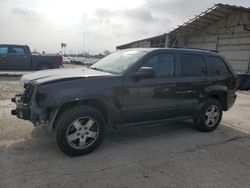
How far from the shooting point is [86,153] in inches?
158

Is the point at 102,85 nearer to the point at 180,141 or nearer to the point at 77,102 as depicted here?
the point at 77,102

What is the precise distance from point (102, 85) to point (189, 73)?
2.09 metres

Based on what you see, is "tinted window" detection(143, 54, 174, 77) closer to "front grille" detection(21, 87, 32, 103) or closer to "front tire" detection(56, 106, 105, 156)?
"front tire" detection(56, 106, 105, 156)

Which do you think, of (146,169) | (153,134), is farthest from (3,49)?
(146,169)

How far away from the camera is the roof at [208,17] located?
748 inches

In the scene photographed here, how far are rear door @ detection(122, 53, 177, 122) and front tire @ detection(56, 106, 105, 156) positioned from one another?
56 cm

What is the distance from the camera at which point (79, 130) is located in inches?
154

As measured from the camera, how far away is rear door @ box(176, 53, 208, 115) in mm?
4977

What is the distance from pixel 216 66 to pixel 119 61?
2418mm

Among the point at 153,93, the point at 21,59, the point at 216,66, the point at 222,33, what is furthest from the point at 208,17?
the point at 153,93

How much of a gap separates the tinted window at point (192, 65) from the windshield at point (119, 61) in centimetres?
100

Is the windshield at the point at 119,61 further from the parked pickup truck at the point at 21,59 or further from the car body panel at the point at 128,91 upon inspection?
the parked pickup truck at the point at 21,59

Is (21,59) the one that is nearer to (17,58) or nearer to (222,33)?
(17,58)

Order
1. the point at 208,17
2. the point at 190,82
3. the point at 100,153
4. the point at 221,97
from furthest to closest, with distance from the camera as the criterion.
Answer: the point at 208,17 → the point at 221,97 → the point at 190,82 → the point at 100,153
